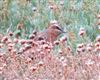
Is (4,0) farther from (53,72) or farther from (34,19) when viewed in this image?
(53,72)

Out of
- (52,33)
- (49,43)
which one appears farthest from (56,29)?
(49,43)

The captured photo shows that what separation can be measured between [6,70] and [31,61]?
0.94 feet

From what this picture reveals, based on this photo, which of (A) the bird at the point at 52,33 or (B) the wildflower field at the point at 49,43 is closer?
(B) the wildflower field at the point at 49,43

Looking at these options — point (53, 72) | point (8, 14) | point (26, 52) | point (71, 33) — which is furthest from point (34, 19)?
point (53, 72)

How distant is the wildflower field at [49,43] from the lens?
19.2 feet

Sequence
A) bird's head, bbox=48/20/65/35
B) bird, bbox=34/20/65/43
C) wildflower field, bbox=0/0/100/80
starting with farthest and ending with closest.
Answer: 1. bird's head, bbox=48/20/65/35
2. bird, bbox=34/20/65/43
3. wildflower field, bbox=0/0/100/80

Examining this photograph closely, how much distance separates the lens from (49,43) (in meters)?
6.75

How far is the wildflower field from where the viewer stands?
5.87m

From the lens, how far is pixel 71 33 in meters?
7.70

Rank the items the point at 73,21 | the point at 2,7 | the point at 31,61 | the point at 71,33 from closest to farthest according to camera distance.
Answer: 1. the point at 31,61
2. the point at 71,33
3. the point at 73,21
4. the point at 2,7

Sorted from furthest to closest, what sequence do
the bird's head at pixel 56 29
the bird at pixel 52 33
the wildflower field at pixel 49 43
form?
the bird's head at pixel 56 29 < the bird at pixel 52 33 < the wildflower field at pixel 49 43

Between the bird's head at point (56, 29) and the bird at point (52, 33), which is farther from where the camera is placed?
the bird's head at point (56, 29)

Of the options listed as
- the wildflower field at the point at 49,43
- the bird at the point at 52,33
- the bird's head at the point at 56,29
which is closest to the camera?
the wildflower field at the point at 49,43

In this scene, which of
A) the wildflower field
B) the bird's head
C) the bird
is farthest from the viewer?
the bird's head
